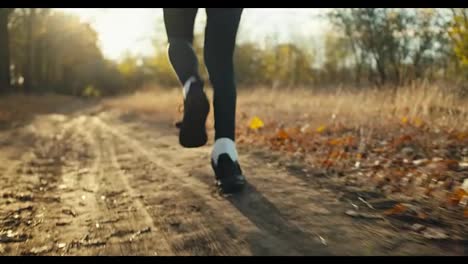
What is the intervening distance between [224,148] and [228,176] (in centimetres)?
14

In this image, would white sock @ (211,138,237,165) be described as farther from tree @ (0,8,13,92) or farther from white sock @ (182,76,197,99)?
tree @ (0,8,13,92)

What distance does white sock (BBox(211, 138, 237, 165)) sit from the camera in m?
2.13

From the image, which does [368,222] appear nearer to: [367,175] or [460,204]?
[460,204]

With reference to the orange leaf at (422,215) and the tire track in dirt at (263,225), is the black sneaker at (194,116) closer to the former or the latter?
the tire track in dirt at (263,225)

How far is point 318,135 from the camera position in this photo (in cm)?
446

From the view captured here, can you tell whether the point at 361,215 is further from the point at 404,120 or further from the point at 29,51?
the point at 29,51

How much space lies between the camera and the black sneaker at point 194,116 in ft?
6.89

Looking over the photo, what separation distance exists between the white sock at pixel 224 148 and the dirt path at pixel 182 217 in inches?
7.1

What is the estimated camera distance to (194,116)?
2.11 metres

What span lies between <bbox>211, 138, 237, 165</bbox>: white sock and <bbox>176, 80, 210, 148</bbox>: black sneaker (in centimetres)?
7

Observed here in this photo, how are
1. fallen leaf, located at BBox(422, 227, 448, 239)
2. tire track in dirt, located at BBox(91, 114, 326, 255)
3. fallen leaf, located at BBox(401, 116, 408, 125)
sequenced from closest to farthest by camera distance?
tire track in dirt, located at BBox(91, 114, 326, 255) < fallen leaf, located at BBox(422, 227, 448, 239) < fallen leaf, located at BBox(401, 116, 408, 125)

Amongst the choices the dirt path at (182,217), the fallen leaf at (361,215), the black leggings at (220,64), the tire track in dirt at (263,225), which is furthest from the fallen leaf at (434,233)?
the black leggings at (220,64)

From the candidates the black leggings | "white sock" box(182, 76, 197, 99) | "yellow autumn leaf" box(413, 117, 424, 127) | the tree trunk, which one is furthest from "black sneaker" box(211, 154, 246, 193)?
the tree trunk

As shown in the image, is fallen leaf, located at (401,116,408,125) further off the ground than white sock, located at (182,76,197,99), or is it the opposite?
white sock, located at (182,76,197,99)
